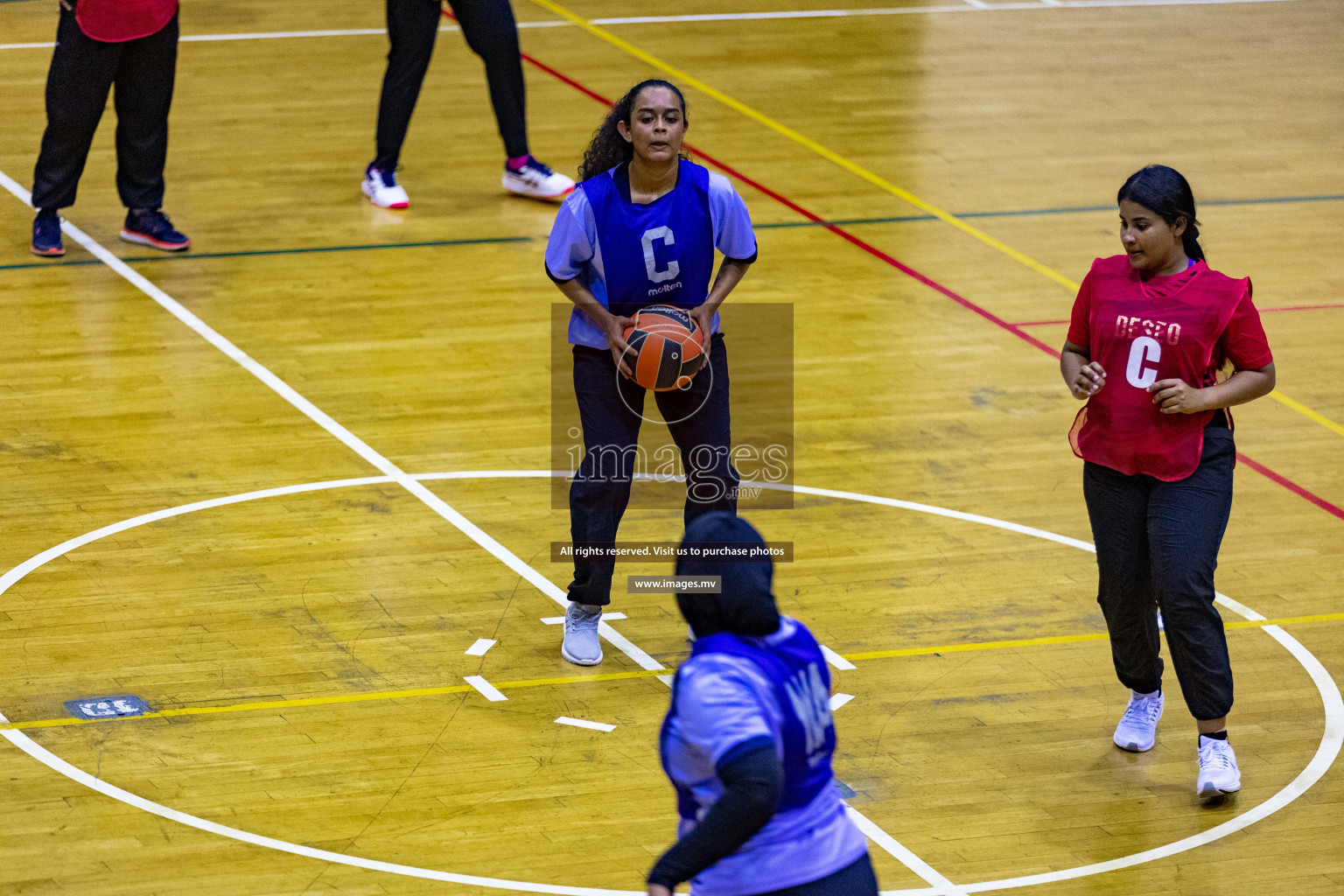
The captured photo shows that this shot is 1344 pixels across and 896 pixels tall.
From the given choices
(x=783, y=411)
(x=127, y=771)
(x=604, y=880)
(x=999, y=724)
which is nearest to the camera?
(x=604, y=880)

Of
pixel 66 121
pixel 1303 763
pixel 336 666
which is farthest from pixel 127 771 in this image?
pixel 66 121

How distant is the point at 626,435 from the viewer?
6.24m

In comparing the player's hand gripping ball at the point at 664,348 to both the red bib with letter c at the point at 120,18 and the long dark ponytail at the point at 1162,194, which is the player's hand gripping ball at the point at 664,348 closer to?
the long dark ponytail at the point at 1162,194

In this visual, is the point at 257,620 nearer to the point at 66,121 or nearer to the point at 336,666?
the point at 336,666

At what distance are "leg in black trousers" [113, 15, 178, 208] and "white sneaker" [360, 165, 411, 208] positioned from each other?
4.58 ft

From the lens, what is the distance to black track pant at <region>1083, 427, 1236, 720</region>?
5.48 m

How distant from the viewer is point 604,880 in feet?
16.9

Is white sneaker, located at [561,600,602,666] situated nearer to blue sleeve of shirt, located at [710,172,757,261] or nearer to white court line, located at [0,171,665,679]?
white court line, located at [0,171,665,679]

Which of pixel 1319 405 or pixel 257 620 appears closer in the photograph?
pixel 257 620

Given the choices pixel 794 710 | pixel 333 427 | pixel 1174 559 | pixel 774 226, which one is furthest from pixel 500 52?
pixel 794 710

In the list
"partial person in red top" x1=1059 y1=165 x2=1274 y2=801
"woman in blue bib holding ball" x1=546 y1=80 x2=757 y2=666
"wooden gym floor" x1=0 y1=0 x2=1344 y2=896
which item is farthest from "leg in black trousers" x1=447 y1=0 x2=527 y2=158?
"partial person in red top" x1=1059 y1=165 x2=1274 y2=801

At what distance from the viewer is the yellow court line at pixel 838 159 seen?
9.10 meters

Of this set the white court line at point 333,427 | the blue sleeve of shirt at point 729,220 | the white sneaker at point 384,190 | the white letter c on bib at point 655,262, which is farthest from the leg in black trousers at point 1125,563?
the white sneaker at point 384,190

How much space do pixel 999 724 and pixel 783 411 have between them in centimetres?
284
